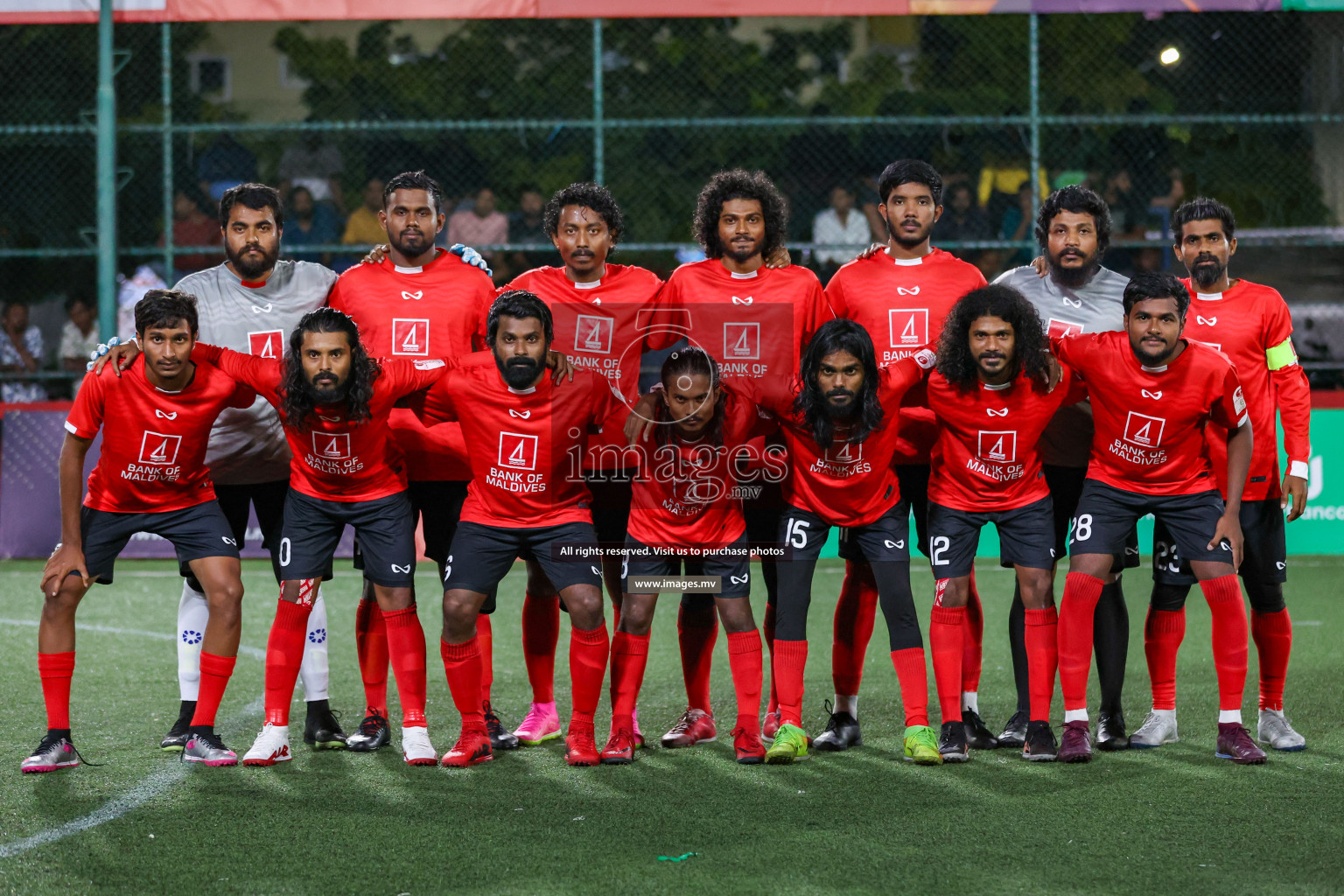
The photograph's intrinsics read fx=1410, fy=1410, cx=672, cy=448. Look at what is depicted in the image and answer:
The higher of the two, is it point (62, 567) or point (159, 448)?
point (159, 448)

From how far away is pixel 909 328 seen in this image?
532cm

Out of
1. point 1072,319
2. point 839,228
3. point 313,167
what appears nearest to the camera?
point 1072,319

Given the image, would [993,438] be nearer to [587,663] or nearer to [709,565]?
[709,565]

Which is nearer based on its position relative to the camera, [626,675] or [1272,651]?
[626,675]

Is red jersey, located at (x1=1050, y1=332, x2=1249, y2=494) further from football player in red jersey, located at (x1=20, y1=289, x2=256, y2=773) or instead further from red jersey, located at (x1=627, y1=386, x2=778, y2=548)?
football player in red jersey, located at (x1=20, y1=289, x2=256, y2=773)

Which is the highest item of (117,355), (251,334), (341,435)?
(251,334)

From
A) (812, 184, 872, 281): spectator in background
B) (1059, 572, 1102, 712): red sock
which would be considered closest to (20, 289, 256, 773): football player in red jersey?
(1059, 572, 1102, 712): red sock

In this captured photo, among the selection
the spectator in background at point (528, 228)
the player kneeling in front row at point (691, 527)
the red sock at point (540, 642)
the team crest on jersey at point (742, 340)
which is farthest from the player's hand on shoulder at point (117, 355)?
the spectator in background at point (528, 228)

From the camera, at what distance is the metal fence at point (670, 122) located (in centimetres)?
1246

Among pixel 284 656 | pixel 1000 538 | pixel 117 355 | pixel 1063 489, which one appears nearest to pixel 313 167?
pixel 117 355

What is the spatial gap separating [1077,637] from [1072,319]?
1.22 m

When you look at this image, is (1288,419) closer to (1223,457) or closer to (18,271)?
(1223,457)

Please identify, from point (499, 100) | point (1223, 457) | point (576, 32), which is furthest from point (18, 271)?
point (1223, 457)

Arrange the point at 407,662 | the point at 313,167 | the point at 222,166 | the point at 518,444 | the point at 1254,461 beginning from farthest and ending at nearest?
the point at 313,167, the point at 222,166, the point at 1254,461, the point at 407,662, the point at 518,444
